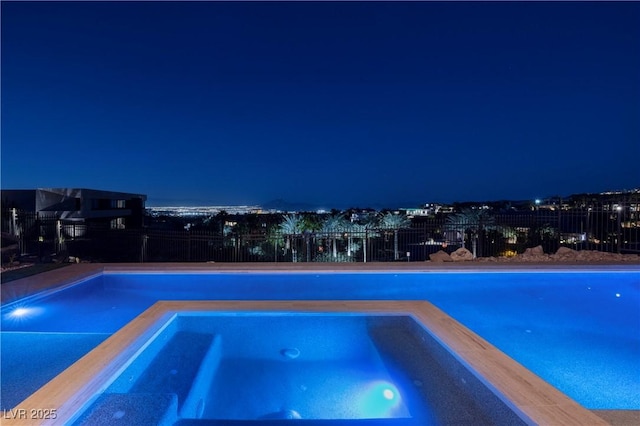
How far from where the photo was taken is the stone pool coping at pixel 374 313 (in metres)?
2.13

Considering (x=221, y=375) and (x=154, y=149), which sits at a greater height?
(x=154, y=149)

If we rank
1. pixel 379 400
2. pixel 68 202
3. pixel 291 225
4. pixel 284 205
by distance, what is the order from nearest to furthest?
pixel 379 400 < pixel 291 225 < pixel 68 202 < pixel 284 205

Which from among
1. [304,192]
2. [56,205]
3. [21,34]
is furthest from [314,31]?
[304,192]

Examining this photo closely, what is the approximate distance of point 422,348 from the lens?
11.6 feet

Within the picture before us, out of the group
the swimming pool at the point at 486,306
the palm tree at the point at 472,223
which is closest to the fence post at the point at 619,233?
the swimming pool at the point at 486,306

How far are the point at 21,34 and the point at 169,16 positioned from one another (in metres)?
3.54

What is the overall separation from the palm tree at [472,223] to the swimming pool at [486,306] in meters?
2.92

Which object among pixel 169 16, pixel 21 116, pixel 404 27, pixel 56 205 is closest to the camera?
pixel 169 16

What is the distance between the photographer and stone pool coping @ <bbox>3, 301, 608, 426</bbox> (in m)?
2.13

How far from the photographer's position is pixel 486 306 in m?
5.81

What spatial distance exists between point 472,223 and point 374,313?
7.86 m

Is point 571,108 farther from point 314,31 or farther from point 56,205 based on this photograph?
point 56,205

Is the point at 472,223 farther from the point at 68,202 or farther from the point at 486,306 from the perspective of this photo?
the point at 68,202

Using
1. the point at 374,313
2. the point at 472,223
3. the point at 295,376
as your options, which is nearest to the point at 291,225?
the point at 472,223
